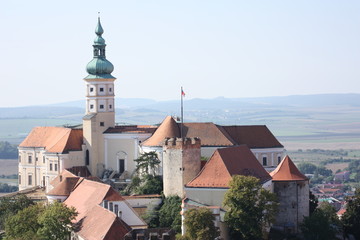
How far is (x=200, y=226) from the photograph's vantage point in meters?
63.8

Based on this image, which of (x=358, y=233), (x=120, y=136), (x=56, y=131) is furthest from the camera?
(x=56, y=131)

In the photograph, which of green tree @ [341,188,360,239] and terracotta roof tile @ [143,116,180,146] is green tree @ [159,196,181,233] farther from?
green tree @ [341,188,360,239]

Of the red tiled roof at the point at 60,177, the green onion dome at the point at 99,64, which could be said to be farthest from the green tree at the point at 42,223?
the green onion dome at the point at 99,64

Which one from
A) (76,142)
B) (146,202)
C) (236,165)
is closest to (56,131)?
(76,142)

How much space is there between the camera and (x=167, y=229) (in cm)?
6806

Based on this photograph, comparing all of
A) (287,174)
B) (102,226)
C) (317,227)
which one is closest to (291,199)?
(287,174)

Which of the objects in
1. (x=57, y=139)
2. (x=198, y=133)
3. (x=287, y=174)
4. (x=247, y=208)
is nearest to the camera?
(x=247, y=208)

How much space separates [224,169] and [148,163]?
15402 mm

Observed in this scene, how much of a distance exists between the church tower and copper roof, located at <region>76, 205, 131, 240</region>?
2349cm

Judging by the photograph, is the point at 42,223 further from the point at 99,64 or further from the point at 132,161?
the point at 99,64

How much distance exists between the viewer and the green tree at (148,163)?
83.1 meters

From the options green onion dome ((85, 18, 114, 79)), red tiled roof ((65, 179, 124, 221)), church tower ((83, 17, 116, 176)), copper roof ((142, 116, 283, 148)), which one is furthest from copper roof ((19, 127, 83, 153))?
red tiled roof ((65, 179, 124, 221))

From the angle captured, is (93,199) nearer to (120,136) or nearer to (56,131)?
(120,136)

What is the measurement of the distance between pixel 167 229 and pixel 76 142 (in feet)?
91.6
